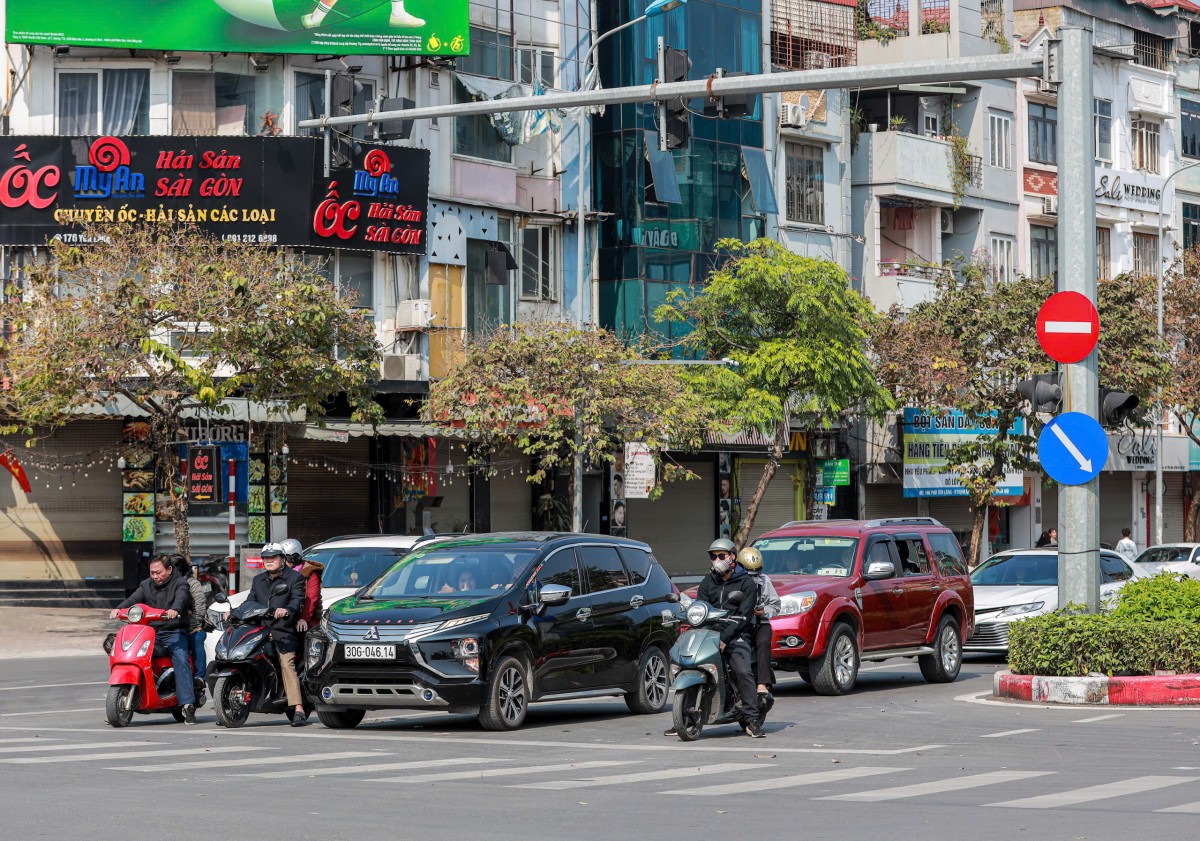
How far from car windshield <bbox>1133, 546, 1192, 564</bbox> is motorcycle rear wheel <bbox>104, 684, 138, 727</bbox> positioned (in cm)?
2344

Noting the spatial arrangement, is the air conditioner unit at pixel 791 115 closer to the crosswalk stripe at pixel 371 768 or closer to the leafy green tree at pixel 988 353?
the leafy green tree at pixel 988 353

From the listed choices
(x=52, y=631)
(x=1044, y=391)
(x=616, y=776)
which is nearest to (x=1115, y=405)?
(x=1044, y=391)

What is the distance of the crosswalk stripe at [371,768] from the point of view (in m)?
12.6

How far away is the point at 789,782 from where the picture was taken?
12.4 meters

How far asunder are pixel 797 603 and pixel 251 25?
20616 millimetres

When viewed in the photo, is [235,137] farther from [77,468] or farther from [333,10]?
[77,468]

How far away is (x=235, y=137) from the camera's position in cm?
3538

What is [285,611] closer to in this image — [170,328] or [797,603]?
[797,603]

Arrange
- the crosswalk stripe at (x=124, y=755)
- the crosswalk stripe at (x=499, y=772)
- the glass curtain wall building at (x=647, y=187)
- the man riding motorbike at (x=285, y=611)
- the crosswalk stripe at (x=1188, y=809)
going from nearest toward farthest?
the crosswalk stripe at (x=1188, y=809) → the crosswalk stripe at (x=499, y=772) → the crosswalk stripe at (x=124, y=755) → the man riding motorbike at (x=285, y=611) → the glass curtain wall building at (x=647, y=187)

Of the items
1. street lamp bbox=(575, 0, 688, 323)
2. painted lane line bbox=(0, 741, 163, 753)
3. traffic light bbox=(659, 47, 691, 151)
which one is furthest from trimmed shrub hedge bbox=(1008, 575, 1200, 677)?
street lamp bbox=(575, 0, 688, 323)

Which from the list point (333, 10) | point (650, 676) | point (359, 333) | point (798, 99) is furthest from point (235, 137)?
point (650, 676)

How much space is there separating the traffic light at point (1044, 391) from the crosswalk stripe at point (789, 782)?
19.3 feet

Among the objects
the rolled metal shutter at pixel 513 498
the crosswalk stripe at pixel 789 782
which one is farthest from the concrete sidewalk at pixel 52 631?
the crosswalk stripe at pixel 789 782

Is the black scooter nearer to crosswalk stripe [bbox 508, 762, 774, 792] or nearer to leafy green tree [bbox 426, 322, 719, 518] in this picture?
crosswalk stripe [bbox 508, 762, 774, 792]
